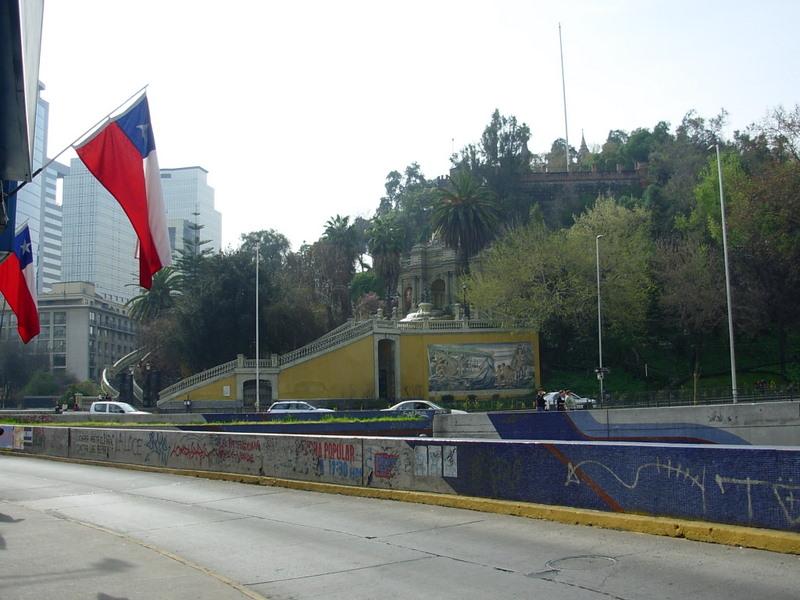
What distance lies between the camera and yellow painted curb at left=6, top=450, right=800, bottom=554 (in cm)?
867

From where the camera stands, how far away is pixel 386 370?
62219 millimetres

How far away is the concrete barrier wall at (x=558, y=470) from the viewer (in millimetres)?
9016

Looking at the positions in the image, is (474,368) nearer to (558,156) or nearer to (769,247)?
(769,247)

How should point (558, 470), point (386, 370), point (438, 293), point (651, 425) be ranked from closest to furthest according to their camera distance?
point (558, 470)
point (651, 425)
point (386, 370)
point (438, 293)

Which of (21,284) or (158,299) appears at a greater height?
(158,299)

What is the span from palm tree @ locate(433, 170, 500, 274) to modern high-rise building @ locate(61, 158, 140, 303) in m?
107

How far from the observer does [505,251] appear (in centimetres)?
6344

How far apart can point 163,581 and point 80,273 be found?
171056mm

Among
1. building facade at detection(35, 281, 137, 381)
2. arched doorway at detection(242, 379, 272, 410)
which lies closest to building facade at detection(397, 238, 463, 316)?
arched doorway at detection(242, 379, 272, 410)

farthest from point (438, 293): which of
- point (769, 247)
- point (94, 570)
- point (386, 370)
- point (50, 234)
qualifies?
point (50, 234)

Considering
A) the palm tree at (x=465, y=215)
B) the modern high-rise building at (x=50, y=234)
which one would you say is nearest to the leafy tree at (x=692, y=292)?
the palm tree at (x=465, y=215)

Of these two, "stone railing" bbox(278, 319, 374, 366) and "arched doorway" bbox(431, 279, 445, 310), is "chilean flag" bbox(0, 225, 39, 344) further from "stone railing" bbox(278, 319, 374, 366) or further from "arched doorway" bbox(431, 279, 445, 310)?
"arched doorway" bbox(431, 279, 445, 310)

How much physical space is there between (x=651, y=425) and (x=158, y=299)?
2354 inches

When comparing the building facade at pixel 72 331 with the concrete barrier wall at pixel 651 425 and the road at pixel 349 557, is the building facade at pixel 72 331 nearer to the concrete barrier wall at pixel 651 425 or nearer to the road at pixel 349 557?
the concrete barrier wall at pixel 651 425
